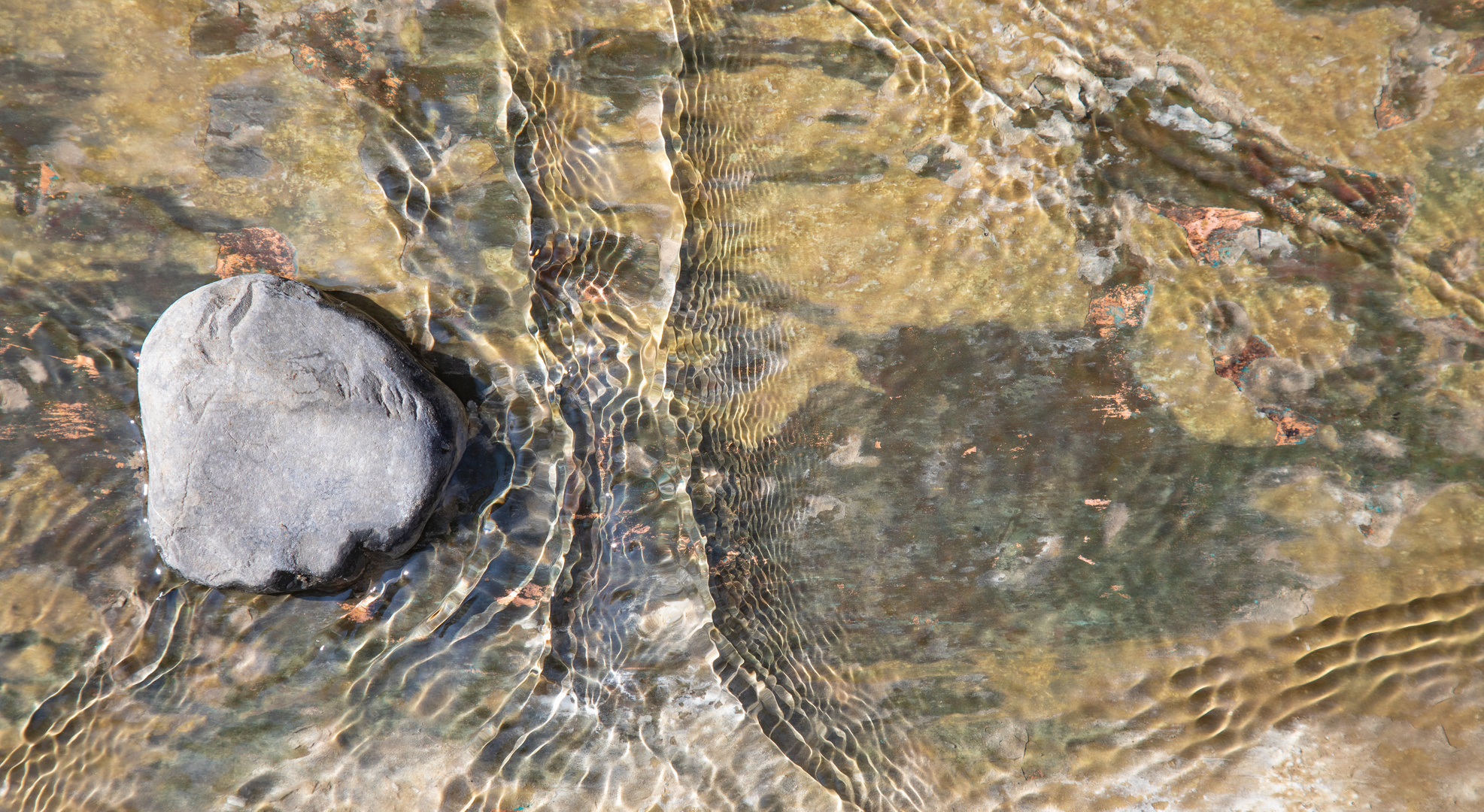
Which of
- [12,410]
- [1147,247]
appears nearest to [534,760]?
[12,410]

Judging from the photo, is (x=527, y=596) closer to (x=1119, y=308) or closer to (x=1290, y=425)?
(x=1119, y=308)

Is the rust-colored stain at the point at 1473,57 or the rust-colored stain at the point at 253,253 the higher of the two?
the rust-colored stain at the point at 1473,57

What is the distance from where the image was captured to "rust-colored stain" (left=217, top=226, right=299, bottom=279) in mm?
2463

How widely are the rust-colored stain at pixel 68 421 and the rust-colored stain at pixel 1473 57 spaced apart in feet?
15.4

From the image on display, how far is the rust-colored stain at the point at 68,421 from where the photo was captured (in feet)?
8.06

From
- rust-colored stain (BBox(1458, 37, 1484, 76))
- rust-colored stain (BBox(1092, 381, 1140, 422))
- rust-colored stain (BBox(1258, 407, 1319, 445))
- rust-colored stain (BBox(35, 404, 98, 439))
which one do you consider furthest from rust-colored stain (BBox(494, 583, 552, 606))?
rust-colored stain (BBox(1458, 37, 1484, 76))

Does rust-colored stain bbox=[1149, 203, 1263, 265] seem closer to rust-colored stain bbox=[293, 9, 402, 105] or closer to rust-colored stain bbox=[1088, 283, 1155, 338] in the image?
rust-colored stain bbox=[1088, 283, 1155, 338]

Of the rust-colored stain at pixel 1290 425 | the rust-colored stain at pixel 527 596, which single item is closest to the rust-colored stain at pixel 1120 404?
the rust-colored stain at pixel 1290 425

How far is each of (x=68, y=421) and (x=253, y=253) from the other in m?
0.92

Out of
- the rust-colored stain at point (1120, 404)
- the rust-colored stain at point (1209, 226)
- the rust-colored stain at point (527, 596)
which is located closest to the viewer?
the rust-colored stain at point (1209, 226)

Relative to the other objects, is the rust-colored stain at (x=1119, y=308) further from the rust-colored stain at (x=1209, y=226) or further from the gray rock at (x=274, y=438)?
the gray rock at (x=274, y=438)

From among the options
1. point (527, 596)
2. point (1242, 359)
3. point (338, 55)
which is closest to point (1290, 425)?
point (1242, 359)

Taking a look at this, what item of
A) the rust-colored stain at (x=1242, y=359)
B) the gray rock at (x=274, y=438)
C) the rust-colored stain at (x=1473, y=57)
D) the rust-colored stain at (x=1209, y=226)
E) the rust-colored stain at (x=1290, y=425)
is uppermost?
the rust-colored stain at (x=1473, y=57)

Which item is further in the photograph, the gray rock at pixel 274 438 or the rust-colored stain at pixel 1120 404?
the rust-colored stain at pixel 1120 404
